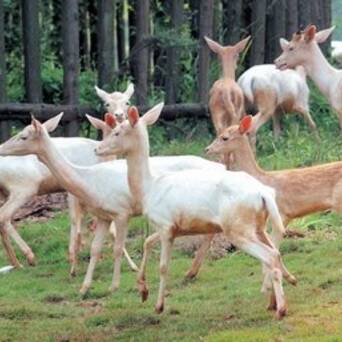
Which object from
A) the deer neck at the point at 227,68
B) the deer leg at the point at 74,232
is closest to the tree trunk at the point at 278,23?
the deer neck at the point at 227,68

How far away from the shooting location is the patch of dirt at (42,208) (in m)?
15.6

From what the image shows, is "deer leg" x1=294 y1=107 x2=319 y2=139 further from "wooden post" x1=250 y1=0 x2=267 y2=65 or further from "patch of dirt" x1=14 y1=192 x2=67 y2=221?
"patch of dirt" x1=14 y1=192 x2=67 y2=221

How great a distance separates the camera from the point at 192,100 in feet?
68.7

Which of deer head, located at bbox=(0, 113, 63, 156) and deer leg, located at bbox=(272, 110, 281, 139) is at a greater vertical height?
deer head, located at bbox=(0, 113, 63, 156)

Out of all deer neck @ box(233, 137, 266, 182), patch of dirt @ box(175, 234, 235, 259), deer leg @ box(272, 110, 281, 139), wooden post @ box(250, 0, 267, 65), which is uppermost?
deer neck @ box(233, 137, 266, 182)

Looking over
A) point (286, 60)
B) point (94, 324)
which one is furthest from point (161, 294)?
point (286, 60)

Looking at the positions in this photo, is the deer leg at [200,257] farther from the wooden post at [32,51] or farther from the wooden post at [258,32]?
the wooden post at [258,32]

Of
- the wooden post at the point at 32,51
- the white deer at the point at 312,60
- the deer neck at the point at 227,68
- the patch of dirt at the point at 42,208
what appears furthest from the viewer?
the wooden post at the point at 32,51

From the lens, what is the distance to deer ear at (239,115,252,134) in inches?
446

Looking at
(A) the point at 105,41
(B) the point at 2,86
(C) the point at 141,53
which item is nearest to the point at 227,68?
(A) the point at 105,41

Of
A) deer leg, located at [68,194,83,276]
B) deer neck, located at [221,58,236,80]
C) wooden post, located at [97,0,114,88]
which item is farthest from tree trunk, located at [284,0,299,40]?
deer leg, located at [68,194,83,276]

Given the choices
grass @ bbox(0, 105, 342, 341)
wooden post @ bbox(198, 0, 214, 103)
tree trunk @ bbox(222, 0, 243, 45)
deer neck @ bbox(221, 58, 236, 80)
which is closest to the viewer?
grass @ bbox(0, 105, 342, 341)

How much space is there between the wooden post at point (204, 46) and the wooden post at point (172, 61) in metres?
0.35

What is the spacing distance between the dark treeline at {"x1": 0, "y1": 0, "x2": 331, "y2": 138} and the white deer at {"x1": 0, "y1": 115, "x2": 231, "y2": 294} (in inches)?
241
